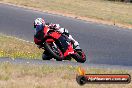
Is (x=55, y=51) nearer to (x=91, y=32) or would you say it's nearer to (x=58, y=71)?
(x=58, y=71)

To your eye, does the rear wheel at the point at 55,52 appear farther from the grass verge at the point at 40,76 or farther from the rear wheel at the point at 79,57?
the grass verge at the point at 40,76

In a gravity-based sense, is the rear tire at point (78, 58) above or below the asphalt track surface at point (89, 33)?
above

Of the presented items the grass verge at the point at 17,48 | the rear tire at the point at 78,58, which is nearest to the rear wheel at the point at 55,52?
the rear tire at the point at 78,58

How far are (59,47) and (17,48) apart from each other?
9.87 feet

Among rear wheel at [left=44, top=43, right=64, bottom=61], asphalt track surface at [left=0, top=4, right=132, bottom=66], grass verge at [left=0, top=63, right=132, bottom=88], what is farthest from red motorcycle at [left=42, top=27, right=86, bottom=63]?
grass verge at [left=0, top=63, right=132, bottom=88]

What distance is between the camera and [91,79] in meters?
9.16

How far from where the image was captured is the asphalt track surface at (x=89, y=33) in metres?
19.2

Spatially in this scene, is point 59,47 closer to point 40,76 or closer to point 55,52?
point 55,52

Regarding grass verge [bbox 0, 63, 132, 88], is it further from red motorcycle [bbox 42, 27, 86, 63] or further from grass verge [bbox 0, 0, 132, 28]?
grass verge [bbox 0, 0, 132, 28]

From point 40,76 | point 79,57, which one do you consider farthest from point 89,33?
point 40,76

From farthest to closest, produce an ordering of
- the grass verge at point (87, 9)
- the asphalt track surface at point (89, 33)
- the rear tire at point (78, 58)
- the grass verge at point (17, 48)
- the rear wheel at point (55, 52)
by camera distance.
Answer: the grass verge at point (87, 9), the asphalt track surface at point (89, 33), the grass verge at point (17, 48), the rear tire at point (78, 58), the rear wheel at point (55, 52)

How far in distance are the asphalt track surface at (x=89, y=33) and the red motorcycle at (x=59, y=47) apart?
1471 mm

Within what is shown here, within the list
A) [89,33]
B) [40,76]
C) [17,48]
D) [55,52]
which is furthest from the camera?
[89,33]

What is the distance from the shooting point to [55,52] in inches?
632
